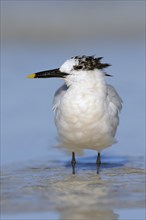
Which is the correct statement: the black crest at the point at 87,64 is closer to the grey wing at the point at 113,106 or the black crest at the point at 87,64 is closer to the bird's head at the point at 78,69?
the bird's head at the point at 78,69

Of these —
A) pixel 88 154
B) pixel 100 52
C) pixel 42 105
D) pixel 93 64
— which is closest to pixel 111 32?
pixel 100 52

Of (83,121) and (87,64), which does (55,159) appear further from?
(87,64)

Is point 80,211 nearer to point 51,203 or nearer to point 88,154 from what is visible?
point 51,203

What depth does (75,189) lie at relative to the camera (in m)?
7.16

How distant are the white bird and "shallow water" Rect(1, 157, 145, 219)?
405mm

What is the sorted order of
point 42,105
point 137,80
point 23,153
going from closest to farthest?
1. point 23,153
2. point 42,105
3. point 137,80

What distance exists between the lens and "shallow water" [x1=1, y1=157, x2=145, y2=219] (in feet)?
20.7

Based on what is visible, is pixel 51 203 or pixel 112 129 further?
pixel 112 129

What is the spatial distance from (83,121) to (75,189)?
2.67 feet

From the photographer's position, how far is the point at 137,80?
11.9 meters

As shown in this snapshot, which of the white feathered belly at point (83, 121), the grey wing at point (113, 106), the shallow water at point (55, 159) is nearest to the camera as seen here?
the shallow water at point (55, 159)

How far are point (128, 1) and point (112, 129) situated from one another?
36.1 ft

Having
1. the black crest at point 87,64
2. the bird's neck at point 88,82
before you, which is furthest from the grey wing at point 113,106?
the black crest at point 87,64

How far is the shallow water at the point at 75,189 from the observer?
632cm
